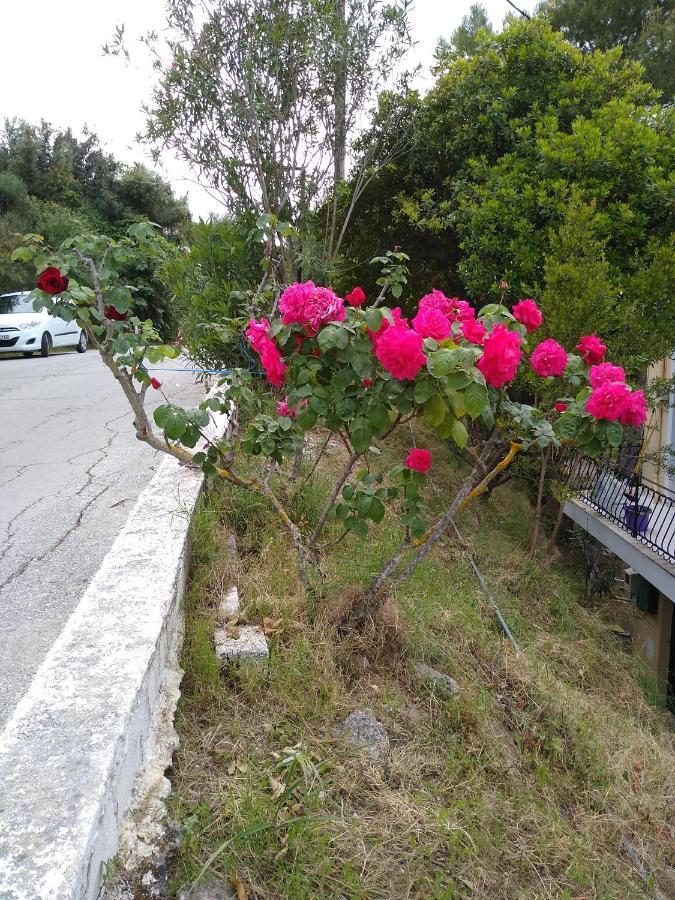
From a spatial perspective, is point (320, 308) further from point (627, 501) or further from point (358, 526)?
point (627, 501)

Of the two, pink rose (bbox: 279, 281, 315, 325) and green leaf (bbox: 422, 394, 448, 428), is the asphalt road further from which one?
green leaf (bbox: 422, 394, 448, 428)

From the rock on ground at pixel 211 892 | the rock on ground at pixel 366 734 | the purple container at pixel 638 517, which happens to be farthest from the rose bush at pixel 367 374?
the purple container at pixel 638 517

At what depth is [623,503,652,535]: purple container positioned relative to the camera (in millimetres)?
8680

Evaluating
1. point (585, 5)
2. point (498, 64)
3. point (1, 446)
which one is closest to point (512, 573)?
point (1, 446)

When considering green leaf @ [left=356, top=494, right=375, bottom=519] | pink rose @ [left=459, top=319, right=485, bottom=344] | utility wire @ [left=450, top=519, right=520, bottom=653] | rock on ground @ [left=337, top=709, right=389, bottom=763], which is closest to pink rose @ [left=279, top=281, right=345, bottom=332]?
pink rose @ [left=459, top=319, right=485, bottom=344]

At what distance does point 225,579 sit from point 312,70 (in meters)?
4.71

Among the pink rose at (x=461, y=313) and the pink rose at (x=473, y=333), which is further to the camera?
the pink rose at (x=461, y=313)

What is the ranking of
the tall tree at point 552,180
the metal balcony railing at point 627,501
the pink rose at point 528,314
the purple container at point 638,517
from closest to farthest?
the pink rose at point 528,314, the tall tree at point 552,180, the metal balcony railing at point 627,501, the purple container at point 638,517

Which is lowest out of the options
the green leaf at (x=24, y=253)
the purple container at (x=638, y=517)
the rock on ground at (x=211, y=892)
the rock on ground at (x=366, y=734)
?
the purple container at (x=638, y=517)

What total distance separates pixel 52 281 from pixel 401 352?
1.55 m

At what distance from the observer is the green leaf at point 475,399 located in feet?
7.41

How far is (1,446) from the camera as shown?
5.96 meters

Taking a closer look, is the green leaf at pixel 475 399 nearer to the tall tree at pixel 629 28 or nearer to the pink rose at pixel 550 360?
the pink rose at pixel 550 360

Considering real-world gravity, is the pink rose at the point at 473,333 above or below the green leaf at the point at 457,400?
above
